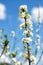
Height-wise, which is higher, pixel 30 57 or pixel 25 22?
pixel 25 22

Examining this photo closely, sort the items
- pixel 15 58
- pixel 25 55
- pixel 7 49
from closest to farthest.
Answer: pixel 25 55
pixel 15 58
pixel 7 49

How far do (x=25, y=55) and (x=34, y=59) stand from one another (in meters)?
0.23

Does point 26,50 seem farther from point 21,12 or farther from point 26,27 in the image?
point 21,12

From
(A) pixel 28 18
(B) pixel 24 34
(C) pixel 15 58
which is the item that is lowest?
(C) pixel 15 58

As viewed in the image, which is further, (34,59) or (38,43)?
(38,43)

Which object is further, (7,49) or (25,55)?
(7,49)

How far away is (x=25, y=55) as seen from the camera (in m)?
5.16

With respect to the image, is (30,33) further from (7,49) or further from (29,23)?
(7,49)

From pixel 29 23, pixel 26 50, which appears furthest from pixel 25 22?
pixel 26 50

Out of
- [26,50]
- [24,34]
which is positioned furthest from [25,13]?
[26,50]

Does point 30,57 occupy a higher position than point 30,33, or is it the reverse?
point 30,33

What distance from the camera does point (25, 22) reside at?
5379 millimetres

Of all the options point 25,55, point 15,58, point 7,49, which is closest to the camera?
point 25,55

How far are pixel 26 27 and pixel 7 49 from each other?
109 centimetres
